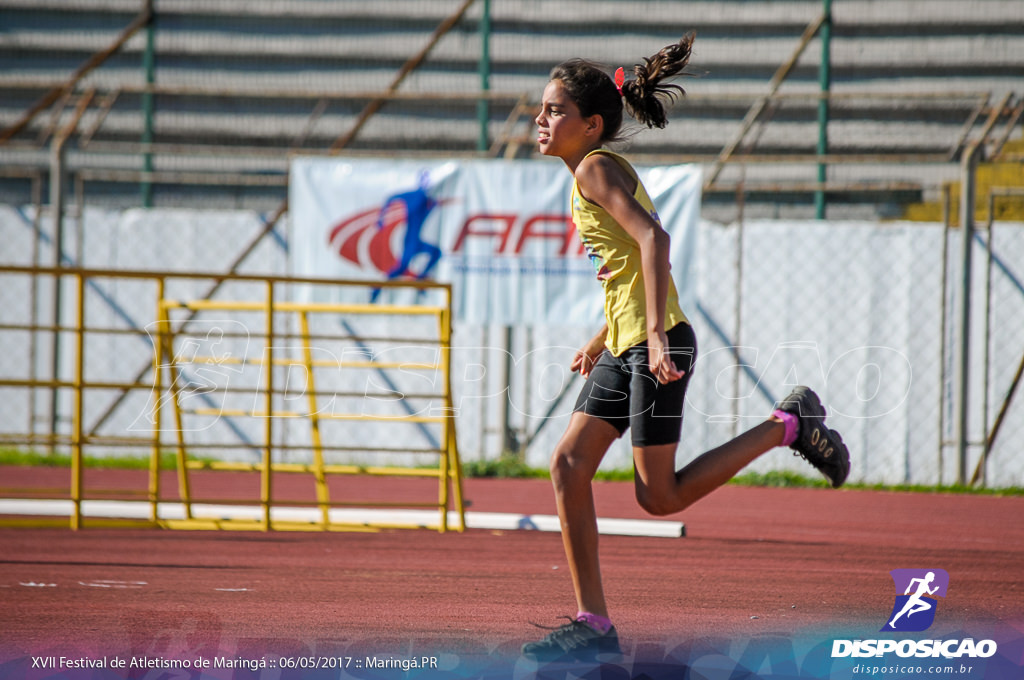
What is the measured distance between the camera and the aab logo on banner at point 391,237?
10.1 meters

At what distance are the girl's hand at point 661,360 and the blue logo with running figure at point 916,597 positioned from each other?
1505 mm

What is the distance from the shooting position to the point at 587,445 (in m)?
3.75

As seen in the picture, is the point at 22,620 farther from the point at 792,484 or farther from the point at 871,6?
the point at 871,6

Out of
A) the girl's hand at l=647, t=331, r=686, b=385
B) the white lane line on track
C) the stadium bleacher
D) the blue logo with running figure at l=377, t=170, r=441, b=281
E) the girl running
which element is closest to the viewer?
the girl's hand at l=647, t=331, r=686, b=385

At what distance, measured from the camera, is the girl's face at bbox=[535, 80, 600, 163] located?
3.94m

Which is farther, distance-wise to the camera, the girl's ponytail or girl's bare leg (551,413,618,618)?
the girl's ponytail

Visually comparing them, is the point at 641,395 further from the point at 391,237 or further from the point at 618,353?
the point at 391,237

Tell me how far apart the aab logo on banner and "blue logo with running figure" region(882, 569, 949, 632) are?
210 inches

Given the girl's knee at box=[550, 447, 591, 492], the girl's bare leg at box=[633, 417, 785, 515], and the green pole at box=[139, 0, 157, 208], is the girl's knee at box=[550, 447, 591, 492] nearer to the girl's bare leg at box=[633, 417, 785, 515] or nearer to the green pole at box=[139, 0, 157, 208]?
the girl's bare leg at box=[633, 417, 785, 515]

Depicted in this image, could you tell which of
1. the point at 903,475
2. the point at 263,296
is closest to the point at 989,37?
the point at 903,475

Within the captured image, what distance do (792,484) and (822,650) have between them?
642 cm

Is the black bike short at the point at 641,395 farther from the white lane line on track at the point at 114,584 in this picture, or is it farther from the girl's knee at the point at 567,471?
the white lane line on track at the point at 114,584

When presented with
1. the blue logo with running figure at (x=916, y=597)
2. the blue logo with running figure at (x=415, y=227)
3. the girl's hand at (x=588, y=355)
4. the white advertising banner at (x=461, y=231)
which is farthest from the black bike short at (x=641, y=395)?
the blue logo with running figure at (x=415, y=227)

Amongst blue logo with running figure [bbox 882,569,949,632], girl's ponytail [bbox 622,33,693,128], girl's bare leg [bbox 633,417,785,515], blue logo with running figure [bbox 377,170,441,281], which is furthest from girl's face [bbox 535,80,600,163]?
blue logo with running figure [bbox 377,170,441,281]
